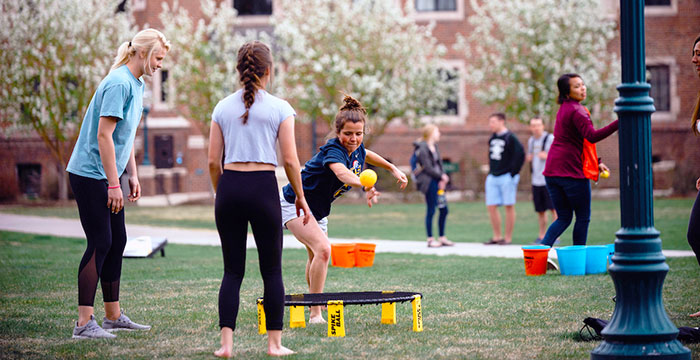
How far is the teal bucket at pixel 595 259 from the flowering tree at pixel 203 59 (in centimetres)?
2102

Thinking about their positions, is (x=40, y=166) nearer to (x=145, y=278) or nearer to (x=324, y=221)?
(x=145, y=278)

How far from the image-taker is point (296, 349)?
5684 millimetres

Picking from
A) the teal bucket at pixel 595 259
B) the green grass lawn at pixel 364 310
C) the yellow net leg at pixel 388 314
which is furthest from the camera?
the teal bucket at pixel 595 259

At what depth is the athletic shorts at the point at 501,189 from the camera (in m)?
13.8

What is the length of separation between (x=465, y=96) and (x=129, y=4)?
513 inches

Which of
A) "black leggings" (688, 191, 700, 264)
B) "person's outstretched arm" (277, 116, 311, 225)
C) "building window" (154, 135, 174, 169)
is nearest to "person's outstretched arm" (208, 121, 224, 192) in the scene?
"person's outstretched arm" (277, 116, 311, 225)

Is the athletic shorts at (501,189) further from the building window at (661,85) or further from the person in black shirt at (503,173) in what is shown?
the building window at (661,85)

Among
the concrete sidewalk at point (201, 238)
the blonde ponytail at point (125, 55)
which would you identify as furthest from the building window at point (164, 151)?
the blonde ponytail at point (125, 55)

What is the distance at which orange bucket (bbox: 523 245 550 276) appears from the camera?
9422 millimetres

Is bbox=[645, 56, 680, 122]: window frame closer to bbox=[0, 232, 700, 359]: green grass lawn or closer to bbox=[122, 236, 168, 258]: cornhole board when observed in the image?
bbox=[0, 232, 700, 359]: green grass lawn

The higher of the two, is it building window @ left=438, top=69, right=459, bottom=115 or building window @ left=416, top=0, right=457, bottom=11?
building window @ left=416, top=0, right=457, bottom=11

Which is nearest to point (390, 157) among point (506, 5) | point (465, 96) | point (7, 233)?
point (465, 96)

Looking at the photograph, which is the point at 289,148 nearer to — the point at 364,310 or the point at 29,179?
the point at 364,310

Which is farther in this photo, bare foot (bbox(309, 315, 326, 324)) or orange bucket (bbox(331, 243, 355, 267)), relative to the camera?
orange bucket (bbox(331, 243, 355, 267))
